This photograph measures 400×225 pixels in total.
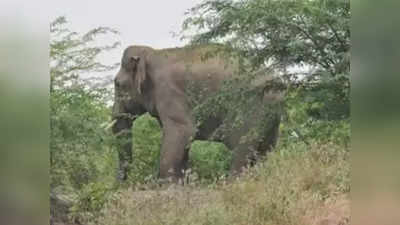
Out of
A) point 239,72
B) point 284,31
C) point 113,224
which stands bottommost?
point 113,224

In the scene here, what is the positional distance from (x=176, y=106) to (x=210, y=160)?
0.40 m

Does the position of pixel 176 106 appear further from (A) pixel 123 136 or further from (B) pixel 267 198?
(B) pixel 267 198

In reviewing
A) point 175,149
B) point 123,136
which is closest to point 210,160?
point 175,149

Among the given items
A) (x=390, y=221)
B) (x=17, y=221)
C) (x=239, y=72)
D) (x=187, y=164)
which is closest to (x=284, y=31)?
(x=239, y=72)

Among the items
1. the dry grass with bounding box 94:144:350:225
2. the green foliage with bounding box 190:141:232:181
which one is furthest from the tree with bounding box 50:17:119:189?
the green foliage with bounding box 190:141:232:181

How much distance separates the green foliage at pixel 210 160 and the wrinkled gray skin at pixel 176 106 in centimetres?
4

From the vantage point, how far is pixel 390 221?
4.58 feet

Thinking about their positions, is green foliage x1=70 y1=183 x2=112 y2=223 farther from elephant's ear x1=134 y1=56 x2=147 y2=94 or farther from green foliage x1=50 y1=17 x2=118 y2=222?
elephant's ear x1=134 y1=56 x2=147 y2=94

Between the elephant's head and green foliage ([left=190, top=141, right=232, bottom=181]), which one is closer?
green foliage ([left=190, top=141, right=232, bottom=181])

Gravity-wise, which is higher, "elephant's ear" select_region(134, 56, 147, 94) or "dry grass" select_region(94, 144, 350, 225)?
"elephant's ear" select_region(134, 56, 147, 94)

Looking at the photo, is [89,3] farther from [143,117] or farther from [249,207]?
[249,207]

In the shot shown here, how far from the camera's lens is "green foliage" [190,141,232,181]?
11.6 ft

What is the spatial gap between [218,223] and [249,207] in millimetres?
180

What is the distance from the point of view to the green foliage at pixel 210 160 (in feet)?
11.6
